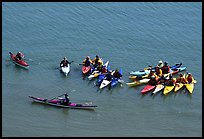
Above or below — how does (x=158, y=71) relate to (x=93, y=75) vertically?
above

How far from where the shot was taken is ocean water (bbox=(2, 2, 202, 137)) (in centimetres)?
3300

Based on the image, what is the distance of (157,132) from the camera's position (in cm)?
3250

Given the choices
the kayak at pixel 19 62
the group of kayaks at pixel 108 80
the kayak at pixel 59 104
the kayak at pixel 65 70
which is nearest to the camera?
the kayak at pixel 59 104

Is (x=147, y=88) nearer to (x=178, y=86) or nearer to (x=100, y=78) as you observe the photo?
(x=178, y=86)

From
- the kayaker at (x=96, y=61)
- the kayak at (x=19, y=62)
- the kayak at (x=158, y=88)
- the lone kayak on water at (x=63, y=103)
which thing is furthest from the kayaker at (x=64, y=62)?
the kayak at (x=158, y=88)

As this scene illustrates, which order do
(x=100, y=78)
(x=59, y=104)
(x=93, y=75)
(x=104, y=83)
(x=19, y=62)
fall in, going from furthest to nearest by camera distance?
1. (x=19, y=62)
2. (x=93, y=75)
3. (x=100, y=78)
4. (x=104, y=83)
5. (x=59, y=104)

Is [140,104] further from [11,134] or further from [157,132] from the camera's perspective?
[11,134]

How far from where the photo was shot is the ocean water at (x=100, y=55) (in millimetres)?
33000

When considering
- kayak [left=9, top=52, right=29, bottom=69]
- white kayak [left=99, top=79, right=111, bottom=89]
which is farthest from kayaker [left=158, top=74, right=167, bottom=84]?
kayak [left=9, top=52, right=29, bottom=69]

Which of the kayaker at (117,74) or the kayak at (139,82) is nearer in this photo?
the kayak at (139,82)

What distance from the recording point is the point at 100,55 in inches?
1622

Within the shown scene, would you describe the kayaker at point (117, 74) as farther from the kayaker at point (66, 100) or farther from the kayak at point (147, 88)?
the kayaker at point (66, 100)

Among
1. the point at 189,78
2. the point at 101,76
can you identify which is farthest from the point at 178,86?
the point at 101,76

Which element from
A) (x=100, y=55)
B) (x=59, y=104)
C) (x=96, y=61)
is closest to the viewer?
(x=59, y=104)
